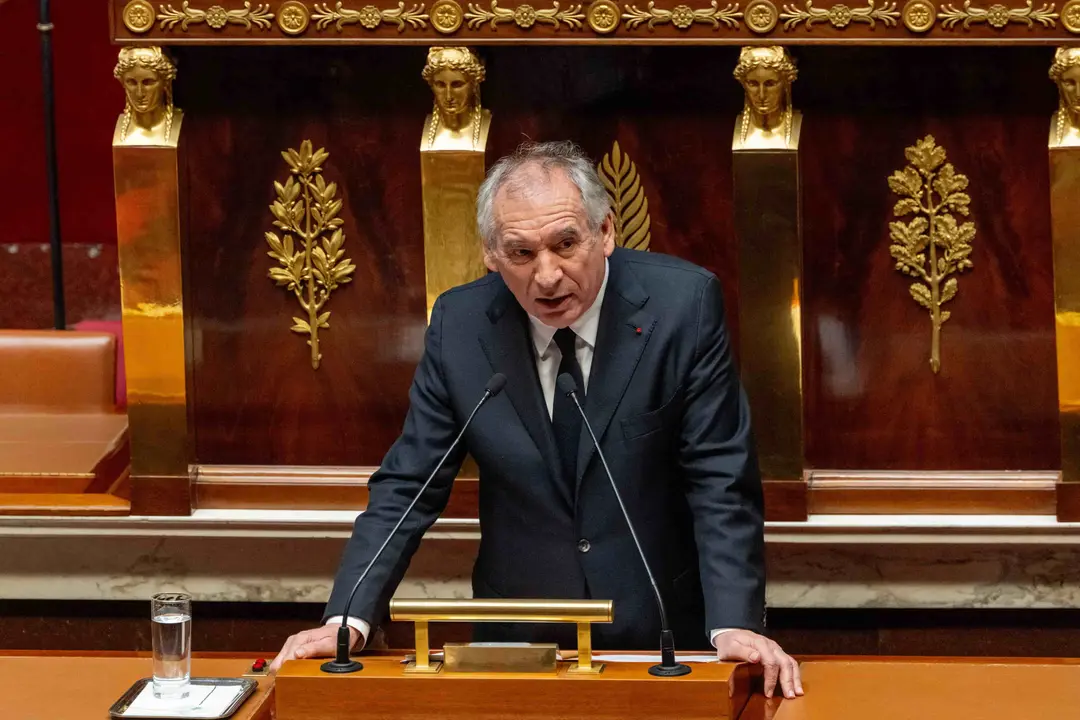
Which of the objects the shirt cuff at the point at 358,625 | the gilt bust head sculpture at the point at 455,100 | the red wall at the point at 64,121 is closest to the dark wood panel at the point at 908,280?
the gilt bust head sculpture at the point at 455,100

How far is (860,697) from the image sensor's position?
217cm

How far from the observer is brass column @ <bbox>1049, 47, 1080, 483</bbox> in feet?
10.7

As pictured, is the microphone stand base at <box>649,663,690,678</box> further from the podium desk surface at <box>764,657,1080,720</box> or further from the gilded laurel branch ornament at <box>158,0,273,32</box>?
the gilded laurel branch ornament at <box>158,0,273,32</box>

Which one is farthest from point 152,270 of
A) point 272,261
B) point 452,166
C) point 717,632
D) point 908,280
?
point 717,632

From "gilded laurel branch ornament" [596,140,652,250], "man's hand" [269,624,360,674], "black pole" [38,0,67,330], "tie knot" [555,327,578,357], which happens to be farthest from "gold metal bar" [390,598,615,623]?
"black pole" [38,0,67,330]

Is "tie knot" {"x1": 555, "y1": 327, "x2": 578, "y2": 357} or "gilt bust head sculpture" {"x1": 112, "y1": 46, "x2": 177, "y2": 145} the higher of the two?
"gilt bust head sculpture" {"x1": 112, "y1": 46, "x2": 177, "y2": 145}

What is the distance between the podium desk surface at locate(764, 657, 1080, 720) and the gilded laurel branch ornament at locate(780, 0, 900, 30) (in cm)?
140

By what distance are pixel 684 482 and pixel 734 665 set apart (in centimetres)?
49

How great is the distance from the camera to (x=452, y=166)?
3.39 meters

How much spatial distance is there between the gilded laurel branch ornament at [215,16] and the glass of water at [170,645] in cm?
155

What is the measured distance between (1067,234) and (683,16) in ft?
2.78

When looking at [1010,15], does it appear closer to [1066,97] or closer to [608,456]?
[1066,97]

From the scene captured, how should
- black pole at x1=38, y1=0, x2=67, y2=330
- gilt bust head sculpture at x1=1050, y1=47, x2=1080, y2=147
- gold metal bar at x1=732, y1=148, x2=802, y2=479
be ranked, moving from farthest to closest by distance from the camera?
black pole at x1=38, y1=0, x2=67, y2=330
gold metal bar at x1=732, y1=148, x2=802, y2=479
gilt bust head sculpture at x1=1050, y1=47, x2=1080, y2=147

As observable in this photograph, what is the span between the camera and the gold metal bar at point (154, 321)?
3445mm
